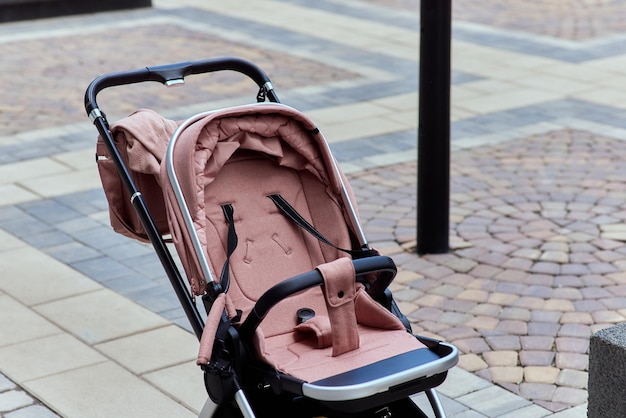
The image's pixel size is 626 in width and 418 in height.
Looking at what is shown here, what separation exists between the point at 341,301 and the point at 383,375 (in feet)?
0.97

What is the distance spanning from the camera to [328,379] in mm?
3512

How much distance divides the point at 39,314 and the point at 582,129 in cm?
541

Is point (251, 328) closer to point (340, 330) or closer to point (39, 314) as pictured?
point (340, 330)

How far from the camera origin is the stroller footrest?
3.38 m

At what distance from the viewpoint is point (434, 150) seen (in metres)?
6.74

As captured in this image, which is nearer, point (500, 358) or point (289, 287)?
point (289, 287)

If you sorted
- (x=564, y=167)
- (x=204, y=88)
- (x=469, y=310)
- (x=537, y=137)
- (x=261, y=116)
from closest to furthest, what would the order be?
1. (x=261, y=116)
2. (x=469, y=310)
3. (x=564, y=167)
4. (x=537, y=137)
5. (x=204, y=88)

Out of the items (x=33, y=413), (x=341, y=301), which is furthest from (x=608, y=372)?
(x=33, y=413)

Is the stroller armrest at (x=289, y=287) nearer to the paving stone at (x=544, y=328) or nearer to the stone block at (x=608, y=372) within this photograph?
the stone block at (x=608, y=372)

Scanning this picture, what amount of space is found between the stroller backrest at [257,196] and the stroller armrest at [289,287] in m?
0.31

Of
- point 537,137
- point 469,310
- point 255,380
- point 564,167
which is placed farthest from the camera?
point 537,137

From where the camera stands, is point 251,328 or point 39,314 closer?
point 251,328

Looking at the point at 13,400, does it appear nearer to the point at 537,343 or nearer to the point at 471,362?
the point at 471,362

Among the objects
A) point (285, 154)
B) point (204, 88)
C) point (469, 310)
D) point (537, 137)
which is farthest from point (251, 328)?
point (204, 88)
